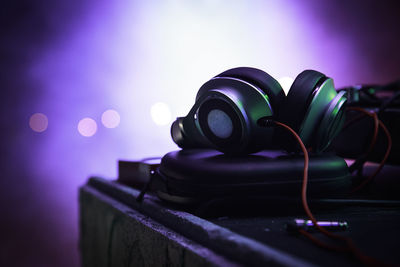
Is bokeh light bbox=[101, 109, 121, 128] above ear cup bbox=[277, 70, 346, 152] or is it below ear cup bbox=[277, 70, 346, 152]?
above

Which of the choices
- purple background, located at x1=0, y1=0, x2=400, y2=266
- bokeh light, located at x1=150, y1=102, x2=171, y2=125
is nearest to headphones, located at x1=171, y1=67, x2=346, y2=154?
purple background, located at x1=0, y1=0, x2=400, y2=266

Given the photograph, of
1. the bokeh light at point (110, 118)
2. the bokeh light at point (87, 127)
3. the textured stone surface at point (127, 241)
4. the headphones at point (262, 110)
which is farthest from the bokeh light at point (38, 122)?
the headphones at point (262, 110)

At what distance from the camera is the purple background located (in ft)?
6.24

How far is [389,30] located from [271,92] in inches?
93.8

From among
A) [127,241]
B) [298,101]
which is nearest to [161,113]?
[127,241]

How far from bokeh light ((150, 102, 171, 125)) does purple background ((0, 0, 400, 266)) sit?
33mm

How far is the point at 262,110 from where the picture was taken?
1.47 ft

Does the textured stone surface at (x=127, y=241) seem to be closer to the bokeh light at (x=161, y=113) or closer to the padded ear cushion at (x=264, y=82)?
the padded ear cushion at (x=264, y=82)

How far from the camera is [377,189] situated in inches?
24.6

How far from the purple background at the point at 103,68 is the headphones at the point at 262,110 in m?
1.35

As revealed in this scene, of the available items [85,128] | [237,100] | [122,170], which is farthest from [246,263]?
[85,128]

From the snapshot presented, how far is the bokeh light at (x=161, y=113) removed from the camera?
2156 millimetres

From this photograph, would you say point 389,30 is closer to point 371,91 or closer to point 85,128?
point 371,91

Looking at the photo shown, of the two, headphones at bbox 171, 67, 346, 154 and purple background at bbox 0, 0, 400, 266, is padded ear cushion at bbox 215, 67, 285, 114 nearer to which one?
headphones at bbox 171, 67, 346, 154
